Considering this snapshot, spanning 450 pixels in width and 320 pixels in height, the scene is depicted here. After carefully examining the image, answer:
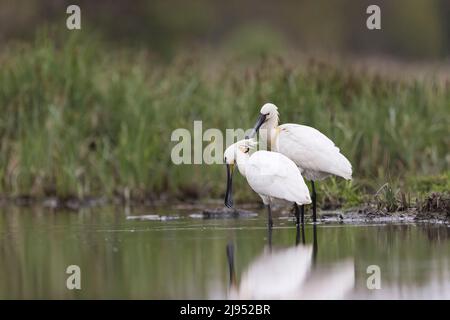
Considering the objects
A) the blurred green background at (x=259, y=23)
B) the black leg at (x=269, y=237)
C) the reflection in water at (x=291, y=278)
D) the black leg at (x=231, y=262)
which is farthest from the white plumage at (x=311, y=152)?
the blurred green background at (x=259, y=23)

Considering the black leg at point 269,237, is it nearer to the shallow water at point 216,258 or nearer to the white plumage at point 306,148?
the shallow water at point 216,258

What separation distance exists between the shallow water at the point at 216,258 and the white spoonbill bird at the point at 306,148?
0.63 meters

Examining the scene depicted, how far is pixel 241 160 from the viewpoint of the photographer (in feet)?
45.8

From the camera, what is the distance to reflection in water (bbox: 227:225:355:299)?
31.1 feet

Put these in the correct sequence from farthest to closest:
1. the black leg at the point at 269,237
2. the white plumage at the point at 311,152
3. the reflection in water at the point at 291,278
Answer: the white plumage at the point at 311,152
the black leg at the point at 269,237
the reflection in water at the point at 291,278

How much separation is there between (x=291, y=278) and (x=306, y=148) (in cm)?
430

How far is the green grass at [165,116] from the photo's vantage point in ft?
57.8

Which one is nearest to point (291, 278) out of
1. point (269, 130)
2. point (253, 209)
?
point (269, 130)

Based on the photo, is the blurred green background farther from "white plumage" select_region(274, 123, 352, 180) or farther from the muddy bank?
"white plumage" select_region(274, 123, 352, 180)

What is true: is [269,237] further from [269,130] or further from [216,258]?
[269,130]

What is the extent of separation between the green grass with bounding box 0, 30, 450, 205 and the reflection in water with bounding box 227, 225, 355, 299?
5211 millimetres

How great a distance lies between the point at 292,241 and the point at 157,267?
6.37 feet

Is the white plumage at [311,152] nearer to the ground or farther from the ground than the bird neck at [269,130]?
nearer to the ground
